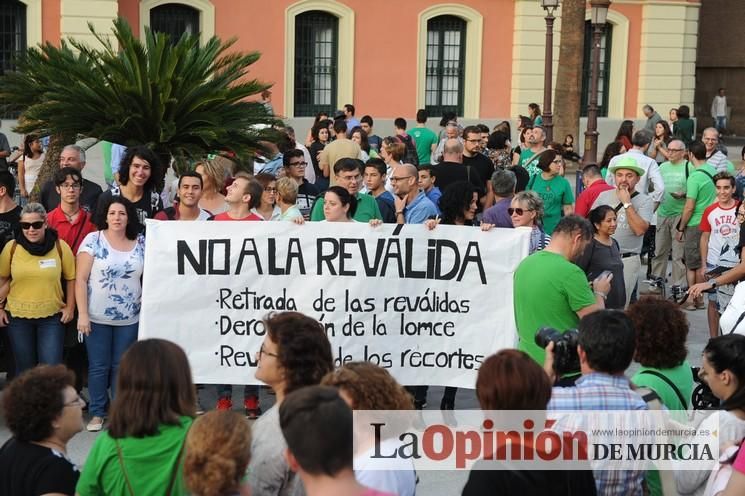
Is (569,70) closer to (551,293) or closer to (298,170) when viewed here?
(298,170)

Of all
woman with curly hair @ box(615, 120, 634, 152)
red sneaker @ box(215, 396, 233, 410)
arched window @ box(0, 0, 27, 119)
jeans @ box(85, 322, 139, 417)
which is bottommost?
red sneaker @ box(215, 396, 233, 410)

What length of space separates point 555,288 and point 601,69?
2411 centimetres

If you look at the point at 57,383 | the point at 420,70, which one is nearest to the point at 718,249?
the point at 57,383

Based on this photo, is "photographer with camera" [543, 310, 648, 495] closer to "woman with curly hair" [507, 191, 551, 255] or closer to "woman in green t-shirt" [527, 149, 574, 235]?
"woman with curly hair" [507, 191, 551, 255]

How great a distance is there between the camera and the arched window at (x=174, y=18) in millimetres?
25125

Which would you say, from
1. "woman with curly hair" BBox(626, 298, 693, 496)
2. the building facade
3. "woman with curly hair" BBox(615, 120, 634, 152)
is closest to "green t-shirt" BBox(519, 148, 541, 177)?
"woman with curly hair" BBox(615, 120, 634, 152)

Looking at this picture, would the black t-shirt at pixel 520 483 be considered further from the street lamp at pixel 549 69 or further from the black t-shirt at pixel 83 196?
the street lamp at pixel 549 69

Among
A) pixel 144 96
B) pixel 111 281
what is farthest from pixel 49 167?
pixel 111 281

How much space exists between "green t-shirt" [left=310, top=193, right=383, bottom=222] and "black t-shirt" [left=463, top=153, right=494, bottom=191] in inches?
113

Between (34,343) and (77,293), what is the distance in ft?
1.67

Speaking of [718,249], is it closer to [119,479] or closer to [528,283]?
[528,283]

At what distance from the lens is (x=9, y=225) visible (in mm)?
7816

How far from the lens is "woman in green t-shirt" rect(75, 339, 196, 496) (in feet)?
13.3

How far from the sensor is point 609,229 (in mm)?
7949
